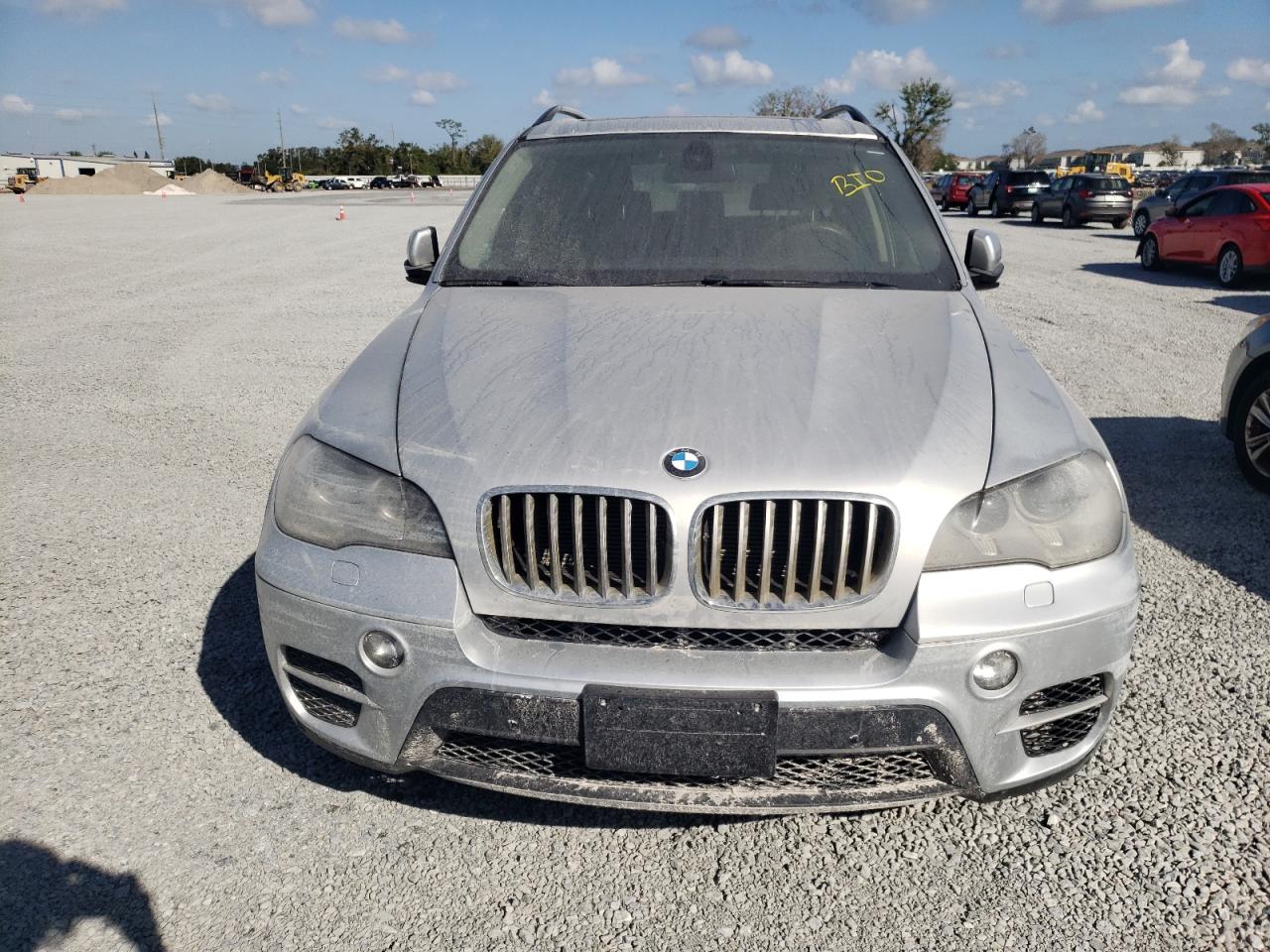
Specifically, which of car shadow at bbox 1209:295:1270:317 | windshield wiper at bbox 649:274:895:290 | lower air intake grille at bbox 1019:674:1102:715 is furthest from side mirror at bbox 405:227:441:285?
car shadow at bbox 1209:295:1270:317

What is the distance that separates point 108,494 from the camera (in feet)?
16.5

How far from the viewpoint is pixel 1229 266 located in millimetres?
13875

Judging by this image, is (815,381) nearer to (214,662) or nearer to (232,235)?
(214,662)

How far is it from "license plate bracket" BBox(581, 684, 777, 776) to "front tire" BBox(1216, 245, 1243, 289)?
1469 cm

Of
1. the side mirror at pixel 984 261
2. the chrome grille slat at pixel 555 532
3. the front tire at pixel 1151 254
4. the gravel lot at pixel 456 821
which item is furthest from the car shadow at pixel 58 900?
the front tire at pixel 1151 254

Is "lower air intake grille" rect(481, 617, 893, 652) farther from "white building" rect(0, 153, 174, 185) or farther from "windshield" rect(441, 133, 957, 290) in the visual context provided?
"white building" rect(0, 153, 174, 185)

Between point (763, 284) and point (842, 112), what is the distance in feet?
5.63

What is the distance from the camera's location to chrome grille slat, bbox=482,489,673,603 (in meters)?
2.09

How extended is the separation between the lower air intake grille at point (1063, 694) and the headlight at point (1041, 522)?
0.92 ft

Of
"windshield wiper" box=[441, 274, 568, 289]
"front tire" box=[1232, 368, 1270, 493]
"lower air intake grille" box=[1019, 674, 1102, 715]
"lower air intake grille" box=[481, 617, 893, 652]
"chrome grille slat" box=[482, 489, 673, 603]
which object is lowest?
"front tire" box=[1232, 368, 1270, 493]

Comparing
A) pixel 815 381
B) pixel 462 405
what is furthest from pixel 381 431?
pixel 815 381

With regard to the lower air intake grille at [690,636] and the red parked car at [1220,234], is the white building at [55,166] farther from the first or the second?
the lower air intake grille at [690,636]

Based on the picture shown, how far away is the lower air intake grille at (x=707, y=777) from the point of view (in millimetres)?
2127

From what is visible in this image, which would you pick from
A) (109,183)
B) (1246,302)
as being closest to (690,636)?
(1246,302)
